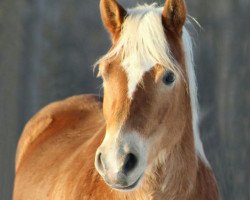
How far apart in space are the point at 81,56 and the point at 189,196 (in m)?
5.89

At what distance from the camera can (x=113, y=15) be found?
2748mm

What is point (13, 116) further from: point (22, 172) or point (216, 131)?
point (22, 172)

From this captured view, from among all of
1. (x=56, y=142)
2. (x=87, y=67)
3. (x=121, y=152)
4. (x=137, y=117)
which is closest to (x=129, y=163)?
(x=121, y=152)

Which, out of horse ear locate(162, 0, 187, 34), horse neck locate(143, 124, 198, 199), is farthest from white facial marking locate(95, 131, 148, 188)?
horse ear locate(162, 0, 187, 34)

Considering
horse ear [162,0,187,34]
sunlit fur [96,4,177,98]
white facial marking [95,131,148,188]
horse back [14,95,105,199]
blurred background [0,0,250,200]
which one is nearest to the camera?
white facial marking [95,131,148,188]

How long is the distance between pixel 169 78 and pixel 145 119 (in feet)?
0.75

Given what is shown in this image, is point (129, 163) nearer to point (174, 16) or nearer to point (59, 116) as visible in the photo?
point (174, 16)

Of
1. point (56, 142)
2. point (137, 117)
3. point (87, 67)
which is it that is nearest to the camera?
point (137, 117)

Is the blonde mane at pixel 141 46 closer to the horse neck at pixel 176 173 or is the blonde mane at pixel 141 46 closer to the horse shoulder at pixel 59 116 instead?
the horse neck at pixel 176 173

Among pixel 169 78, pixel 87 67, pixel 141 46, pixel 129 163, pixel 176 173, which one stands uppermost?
pixel 141 46

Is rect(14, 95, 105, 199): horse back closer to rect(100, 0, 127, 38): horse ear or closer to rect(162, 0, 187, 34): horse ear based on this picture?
rect(100, 0, 127, 38): horse ear

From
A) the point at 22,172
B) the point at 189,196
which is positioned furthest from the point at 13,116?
the point at 189,196

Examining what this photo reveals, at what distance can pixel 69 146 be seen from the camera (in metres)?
3.61

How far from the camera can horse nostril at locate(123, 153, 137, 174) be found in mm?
2238
